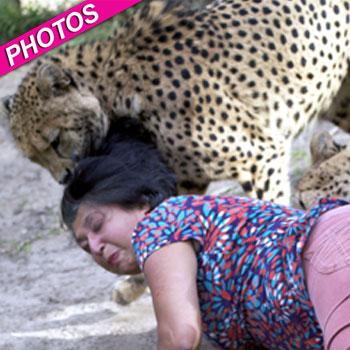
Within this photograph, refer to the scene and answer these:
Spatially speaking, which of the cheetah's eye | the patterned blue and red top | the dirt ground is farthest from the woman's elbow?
the cheetah's eye

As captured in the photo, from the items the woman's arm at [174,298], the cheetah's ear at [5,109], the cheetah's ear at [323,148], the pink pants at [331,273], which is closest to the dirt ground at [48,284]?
A: the cheetah's ear at [5,109]

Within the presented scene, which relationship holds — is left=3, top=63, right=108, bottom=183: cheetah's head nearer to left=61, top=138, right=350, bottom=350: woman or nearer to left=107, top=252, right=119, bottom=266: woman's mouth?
left=61, top=138, right=350, bottom=350: woman

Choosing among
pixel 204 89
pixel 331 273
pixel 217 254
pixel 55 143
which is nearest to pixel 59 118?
pixel 55 143

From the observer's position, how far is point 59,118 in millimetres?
3801

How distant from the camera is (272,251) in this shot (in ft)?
7.65

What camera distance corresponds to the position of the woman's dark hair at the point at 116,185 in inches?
97.4

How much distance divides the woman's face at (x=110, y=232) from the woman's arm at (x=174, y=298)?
0.18m

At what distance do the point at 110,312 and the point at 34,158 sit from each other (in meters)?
0.76

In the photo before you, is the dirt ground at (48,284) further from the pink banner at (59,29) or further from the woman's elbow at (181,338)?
the woman's elbow at (181,338)

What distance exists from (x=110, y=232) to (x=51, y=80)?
1490mm

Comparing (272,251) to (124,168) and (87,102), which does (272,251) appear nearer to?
(124,168)

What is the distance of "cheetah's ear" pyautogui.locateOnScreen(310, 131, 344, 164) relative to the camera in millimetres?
3740

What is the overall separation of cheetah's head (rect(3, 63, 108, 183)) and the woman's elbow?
1665mm

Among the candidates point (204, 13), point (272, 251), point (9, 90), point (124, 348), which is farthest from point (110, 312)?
point (9, 90)
